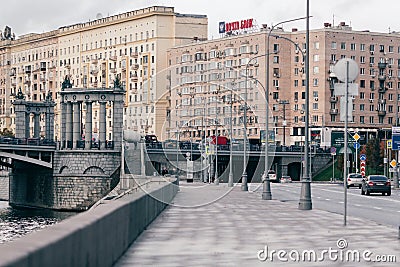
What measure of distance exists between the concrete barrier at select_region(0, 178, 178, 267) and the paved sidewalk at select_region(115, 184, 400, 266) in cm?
49

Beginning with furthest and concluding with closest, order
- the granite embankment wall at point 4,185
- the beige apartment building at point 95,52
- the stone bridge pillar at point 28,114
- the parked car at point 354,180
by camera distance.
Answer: the beige apartment building at point 95,52 → the stone bridge pillar at point 28,114 → the granite embankment wall at point 4,185 → the parked car at point 354,180

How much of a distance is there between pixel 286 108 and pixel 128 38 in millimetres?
24674

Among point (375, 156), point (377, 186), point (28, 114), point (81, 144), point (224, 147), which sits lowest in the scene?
point (377, 186)

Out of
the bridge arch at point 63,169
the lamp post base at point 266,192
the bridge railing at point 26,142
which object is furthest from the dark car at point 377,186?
the bridge railing at point 26,142

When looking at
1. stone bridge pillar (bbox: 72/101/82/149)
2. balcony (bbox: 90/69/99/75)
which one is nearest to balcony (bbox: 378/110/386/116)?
balcony (bbox: 90/69/99/75)

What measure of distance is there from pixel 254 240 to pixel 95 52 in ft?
452

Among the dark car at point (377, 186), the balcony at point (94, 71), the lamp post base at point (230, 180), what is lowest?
the dark car at point (377, 186)

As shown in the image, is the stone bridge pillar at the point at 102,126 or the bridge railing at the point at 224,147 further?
the stone bridge pillar at the point at 102,126

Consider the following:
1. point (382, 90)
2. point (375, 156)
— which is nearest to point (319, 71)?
point (382, 90)

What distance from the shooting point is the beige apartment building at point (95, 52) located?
450 feet

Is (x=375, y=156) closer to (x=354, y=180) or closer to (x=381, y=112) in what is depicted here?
(x=381, y=112)

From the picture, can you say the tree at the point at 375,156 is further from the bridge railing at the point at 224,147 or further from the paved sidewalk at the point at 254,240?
the paved sidewalk at the point at 254,240

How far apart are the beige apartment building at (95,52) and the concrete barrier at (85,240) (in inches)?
2969

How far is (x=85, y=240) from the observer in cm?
1289
